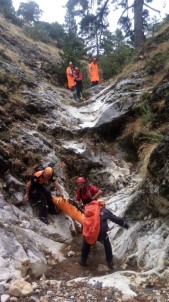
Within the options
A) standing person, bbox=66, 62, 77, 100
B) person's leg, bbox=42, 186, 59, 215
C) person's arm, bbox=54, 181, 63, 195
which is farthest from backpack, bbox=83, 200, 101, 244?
standing person, bbox=66, 62, 77, 100

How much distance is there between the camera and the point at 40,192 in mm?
8133

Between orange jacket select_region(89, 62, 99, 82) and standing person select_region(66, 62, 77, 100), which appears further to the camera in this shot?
orange jacket select_region(89, 62, 99, 82)

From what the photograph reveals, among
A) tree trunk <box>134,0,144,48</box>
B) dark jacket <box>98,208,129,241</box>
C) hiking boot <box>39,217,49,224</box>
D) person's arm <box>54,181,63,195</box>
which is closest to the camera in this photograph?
dark jacket <box>98,208,129,241</box>

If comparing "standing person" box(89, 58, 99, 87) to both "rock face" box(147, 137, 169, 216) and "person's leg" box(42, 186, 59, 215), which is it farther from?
"rock face" box(147, 137, 169, 216)

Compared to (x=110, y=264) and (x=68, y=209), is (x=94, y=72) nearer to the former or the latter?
(x=68, y=209)

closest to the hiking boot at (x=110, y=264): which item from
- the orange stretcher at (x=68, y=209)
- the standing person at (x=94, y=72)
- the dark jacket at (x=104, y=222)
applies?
the dark jacket at (x=104, y=222)

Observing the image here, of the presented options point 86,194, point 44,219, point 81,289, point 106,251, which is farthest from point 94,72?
point 81,289

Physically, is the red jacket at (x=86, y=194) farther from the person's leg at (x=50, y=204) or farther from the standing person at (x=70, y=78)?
the standing person at (x=70, y=78)

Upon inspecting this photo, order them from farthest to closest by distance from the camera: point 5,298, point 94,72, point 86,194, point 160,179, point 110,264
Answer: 1. point 94,72
2. point 86,194
3. point 160,179
4. point 110,264
5. point 5,298

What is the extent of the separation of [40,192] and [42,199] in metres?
0.19

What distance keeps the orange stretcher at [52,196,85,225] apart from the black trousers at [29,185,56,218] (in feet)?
0.44

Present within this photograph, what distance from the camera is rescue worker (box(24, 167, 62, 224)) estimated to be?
26.3ft

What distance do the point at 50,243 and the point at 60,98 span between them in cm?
893

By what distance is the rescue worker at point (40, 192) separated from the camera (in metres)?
8.03
